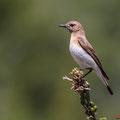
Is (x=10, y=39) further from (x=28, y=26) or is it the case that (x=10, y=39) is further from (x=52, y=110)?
(x=52, y=110)

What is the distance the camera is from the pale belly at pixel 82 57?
9266 millimetres

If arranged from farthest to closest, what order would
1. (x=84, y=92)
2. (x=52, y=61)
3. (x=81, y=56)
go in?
1. (x=52, y=61)
2. (x=81, y=56)
3. (x=84, y=92)

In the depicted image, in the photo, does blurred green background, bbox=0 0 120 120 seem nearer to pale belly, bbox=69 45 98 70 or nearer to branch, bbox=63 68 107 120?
pale belly, bbox=69 45 98 70

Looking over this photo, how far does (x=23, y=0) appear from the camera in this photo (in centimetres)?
3069

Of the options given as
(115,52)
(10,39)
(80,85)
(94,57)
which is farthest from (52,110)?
(80,85)

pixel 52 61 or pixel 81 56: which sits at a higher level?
pixel 81 56

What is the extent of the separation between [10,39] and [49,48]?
3584 millimetres

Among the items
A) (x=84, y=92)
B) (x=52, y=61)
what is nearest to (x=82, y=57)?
(x=84, y=92)

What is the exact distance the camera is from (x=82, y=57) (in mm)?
9297

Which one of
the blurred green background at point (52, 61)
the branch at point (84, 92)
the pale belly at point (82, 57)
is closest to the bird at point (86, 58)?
the pale belly at point (82, 57)

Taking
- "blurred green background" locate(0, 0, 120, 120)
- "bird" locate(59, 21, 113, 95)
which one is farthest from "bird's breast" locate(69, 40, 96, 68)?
"blurred green background" locate(0, 0, 120, 120)

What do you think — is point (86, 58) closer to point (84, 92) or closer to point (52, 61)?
point (84, 92)

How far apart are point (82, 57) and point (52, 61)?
44.3ft

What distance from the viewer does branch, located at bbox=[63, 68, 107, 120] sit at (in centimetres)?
635
